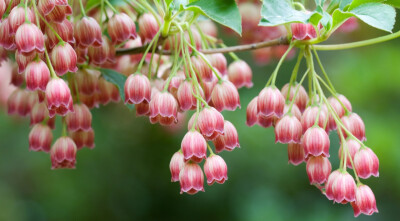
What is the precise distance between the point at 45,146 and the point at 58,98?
1.23 feet

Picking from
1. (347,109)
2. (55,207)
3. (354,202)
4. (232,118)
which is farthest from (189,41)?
(55,207)

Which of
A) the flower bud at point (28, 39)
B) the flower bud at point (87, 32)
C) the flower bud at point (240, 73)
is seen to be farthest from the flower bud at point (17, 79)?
the flower bud at point (240, 73)

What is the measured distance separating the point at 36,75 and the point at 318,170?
64cm

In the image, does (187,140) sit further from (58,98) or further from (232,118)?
(232,118)

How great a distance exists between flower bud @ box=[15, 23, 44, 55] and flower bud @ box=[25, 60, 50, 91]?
1.6 inches

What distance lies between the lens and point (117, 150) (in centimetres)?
434

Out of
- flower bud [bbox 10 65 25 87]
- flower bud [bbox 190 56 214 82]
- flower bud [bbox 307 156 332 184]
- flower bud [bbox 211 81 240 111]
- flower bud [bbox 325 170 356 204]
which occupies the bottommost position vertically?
flower bud [bbox 325 170 356 204]

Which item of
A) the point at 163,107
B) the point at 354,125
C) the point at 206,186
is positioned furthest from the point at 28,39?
the point at 206,186

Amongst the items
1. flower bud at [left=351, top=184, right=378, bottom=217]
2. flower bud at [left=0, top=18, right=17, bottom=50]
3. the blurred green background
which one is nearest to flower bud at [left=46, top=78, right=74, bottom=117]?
flower bud at [left=0, top=18, right=17, bottom=50]

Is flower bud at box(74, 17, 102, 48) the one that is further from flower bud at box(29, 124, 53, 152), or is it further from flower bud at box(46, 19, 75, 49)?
flower bud at box(29, 124, 53, 152)

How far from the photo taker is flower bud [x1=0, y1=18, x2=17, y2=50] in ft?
4.08

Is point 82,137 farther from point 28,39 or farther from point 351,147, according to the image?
point 351,147

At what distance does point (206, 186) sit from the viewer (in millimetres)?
4051

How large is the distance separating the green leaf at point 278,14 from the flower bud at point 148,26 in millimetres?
379
